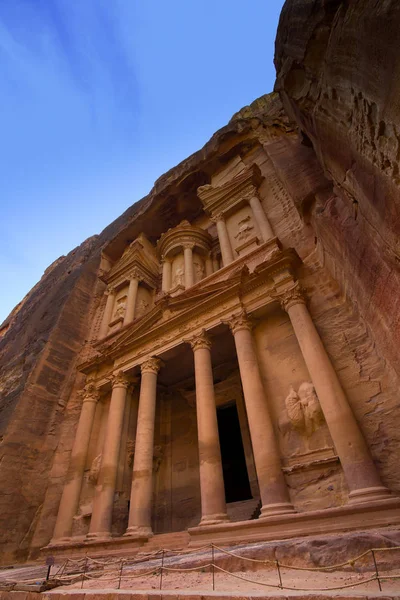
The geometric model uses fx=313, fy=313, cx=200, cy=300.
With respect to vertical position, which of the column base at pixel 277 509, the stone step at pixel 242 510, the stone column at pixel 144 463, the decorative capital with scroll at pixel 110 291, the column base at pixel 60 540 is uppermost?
the decorative capital with scroll at pixel 110 291

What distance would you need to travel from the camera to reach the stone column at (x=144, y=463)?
820cm

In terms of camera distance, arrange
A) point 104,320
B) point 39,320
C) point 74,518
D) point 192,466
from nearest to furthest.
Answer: point 74,518
point 192,466
point 104,320
point 39,320

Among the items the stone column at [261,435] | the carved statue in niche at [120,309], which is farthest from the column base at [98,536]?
the carved statue in niche at [120,309]

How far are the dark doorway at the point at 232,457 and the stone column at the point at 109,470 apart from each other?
387 centimetres

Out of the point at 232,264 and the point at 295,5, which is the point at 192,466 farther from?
the point at 295,5

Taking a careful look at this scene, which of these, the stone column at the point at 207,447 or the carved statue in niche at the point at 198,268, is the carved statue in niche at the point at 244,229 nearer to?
the carved statue in niche at the point at 198,268

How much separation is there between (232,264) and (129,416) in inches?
269

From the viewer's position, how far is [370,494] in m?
5.35

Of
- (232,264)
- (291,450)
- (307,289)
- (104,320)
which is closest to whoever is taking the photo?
(291,450)

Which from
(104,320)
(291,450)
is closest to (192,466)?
(291,450)

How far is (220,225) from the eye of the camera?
1458 centimetres

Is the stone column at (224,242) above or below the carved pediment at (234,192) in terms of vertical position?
below

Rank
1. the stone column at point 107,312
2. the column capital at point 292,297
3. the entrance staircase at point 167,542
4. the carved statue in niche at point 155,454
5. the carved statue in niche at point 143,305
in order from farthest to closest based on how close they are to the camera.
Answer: the carved statue in niche at point 143,305
the stone column at point 107,312
the carved statue in niche at point 155,454
the column capital at point 292,297
the entrance staircase at point 167,542

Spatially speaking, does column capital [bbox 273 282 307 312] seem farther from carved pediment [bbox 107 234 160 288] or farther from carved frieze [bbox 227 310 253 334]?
carved pediment [bbox 107 234 160 288]
